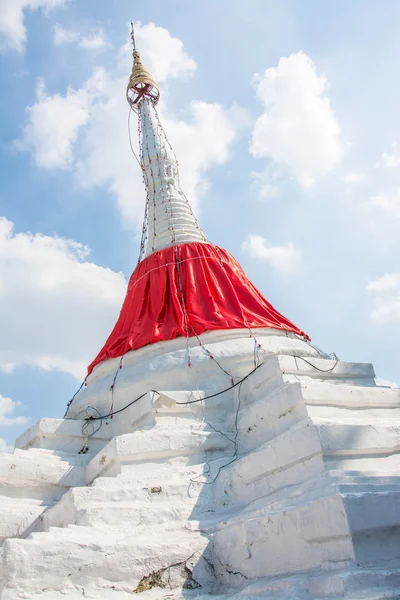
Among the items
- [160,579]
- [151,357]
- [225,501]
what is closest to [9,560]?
[160,579]

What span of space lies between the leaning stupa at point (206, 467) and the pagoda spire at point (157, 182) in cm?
99

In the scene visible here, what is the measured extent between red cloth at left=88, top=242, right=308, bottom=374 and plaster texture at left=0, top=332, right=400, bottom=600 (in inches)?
28.0

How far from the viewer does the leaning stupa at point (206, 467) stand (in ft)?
11.8

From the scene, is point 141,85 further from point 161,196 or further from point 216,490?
point 216,490

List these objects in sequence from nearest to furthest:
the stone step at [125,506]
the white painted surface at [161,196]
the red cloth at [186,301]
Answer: the stone step at [125,506] → the red cloth at [186,301] → the white painted surface at [161,196]

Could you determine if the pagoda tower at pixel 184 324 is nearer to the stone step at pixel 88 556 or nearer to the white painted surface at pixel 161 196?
the white painted surface at pixel 161 196

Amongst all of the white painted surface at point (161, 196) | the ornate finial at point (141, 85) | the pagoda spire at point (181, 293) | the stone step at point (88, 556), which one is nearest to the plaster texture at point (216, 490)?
the stone step at point (88, 556)

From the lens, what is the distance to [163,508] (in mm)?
4773

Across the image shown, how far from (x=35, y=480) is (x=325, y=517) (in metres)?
3.72

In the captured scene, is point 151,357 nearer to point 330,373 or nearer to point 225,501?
point 330,373

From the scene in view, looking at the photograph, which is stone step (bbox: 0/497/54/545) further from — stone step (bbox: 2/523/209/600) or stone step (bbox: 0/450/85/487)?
stone step (bbox: 2/523/209/600)

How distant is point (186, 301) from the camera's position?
29.2ft

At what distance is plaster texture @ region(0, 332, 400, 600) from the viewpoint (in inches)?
140

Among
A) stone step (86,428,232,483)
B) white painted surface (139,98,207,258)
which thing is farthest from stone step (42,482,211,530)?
white painted surface (139,98,207,258)
